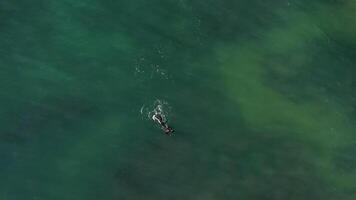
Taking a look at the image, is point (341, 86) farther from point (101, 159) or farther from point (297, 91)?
point (101, 159)

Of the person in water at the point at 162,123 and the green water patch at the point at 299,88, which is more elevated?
the green water patch at the point at 299,88

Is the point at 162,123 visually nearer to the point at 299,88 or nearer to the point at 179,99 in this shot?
the point at 179,99

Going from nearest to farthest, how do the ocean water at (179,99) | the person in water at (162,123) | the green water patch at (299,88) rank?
1. the ocean water at (179,99)
2. the person in water at (162,123)
3. the green water patch at (299,88)

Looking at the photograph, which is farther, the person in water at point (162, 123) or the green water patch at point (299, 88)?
the green water patch at point (299, 88)

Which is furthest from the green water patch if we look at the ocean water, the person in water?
the person in water

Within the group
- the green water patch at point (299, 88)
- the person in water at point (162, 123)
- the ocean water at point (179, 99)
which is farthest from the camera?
the green water patch at point (299, 88)

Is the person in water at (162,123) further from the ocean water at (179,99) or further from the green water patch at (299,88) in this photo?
the green water patch at (299,88)

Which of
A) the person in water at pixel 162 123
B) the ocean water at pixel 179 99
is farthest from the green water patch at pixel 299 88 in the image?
the person in water at pixel 162 123
